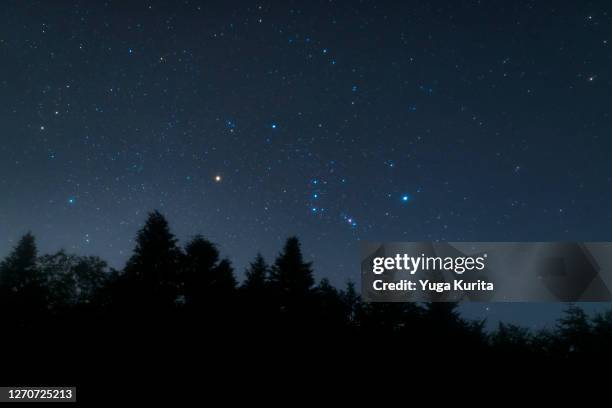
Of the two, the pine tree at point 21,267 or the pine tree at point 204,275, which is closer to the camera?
the pine tree at point 204,275

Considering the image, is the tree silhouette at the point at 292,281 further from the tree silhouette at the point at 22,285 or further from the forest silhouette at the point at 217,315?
the tree silhouette at the point at 22,285

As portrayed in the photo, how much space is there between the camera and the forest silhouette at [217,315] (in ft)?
61.4

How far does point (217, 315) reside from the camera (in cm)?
2192

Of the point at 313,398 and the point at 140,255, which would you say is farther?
the point at 140,255

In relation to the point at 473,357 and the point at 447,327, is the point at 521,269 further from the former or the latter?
the point at 447,327

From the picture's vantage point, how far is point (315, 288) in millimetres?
29875

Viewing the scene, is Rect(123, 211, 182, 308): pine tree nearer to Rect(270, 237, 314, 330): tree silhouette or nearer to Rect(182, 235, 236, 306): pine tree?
Rect(182, 235, 236, 306): pine tree

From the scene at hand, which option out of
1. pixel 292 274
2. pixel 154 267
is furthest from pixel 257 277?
pixel 154 267

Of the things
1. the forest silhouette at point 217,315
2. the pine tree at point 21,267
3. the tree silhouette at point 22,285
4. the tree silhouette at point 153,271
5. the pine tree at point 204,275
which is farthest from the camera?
the pine tree at point 21,267

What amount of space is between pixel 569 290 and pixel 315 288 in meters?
19.4

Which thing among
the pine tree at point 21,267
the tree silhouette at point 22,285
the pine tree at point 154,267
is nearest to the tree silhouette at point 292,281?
the pine tree at point 154,267

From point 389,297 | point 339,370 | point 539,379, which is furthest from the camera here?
point 339,370

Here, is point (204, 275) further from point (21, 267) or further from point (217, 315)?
point (21, 267)

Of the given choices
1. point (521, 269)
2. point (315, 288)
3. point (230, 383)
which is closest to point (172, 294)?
point (230, 383)
